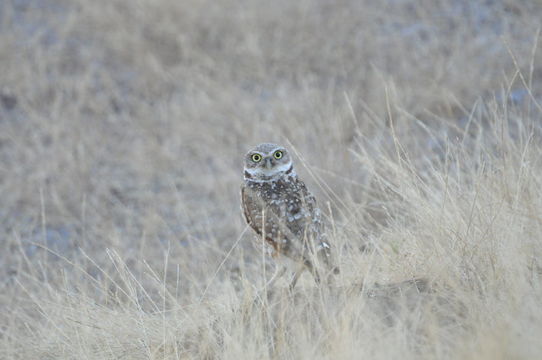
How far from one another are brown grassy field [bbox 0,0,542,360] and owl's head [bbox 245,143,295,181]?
266 millimetres

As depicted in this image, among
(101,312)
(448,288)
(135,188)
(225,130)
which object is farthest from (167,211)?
(448,288)

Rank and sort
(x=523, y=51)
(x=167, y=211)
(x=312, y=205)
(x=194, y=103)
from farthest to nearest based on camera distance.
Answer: (x=194, y=103) → (x=523, y=51) → (x=167, y=211) → (x=312, y=205)

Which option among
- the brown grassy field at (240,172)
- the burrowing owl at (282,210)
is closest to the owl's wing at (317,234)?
the burrowing owl at (282,210)

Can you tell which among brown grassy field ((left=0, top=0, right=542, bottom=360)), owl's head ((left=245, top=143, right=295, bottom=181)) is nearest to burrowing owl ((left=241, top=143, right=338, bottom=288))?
owl's head ((left=245, top=143, right=295, bottom=181))

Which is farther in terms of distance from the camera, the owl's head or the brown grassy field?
the owl's head

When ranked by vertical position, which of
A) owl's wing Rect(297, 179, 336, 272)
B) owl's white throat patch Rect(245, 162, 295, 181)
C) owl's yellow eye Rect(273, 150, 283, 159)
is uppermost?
owl's yellow eye Rect(273, 150, 283, 159)

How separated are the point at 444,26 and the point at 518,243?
671 centimetres

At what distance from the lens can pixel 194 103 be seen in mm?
9148

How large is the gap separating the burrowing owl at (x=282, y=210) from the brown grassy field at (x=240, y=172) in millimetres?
228

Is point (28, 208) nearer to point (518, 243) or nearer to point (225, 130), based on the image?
point (225, 130)

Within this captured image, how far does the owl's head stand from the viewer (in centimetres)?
463

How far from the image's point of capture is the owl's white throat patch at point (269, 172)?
4641mm

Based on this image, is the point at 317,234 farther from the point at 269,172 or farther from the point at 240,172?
the point at 240,172

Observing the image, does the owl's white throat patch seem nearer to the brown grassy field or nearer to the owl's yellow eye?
the owl's yellow eye
